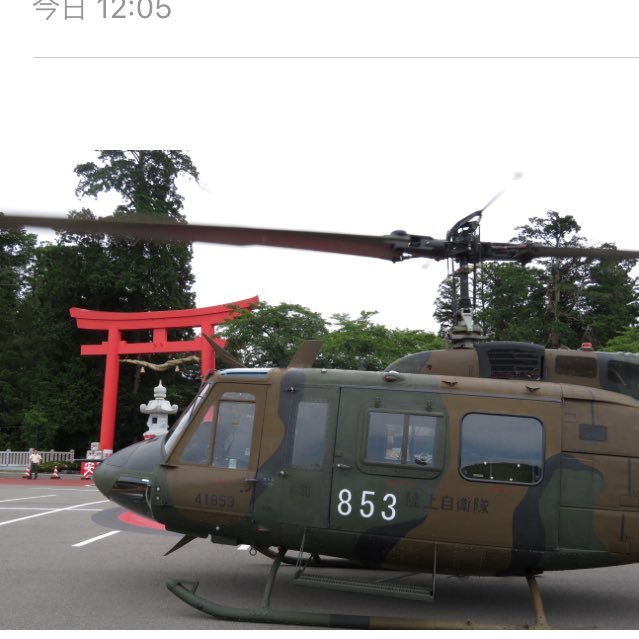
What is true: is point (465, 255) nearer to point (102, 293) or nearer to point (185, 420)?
point (185, 420)

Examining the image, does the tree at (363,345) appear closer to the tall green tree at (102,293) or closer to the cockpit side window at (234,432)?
the tall green tree at (102,293)

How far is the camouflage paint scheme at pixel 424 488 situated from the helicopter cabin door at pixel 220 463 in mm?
14

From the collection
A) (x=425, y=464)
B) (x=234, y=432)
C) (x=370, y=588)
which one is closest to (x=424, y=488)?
(x=425, y=464)

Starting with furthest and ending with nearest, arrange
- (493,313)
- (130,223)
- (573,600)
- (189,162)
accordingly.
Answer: (189,162), (493,313), (573,600), (130,223)

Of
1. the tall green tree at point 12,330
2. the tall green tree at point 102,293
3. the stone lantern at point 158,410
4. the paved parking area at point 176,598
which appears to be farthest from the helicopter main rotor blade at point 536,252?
the tall green tree at point 12,330

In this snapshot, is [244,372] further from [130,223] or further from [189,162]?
[189,162]

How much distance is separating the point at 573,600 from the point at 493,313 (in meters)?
30.6

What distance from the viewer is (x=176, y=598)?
6.77m

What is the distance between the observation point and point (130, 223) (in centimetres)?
512

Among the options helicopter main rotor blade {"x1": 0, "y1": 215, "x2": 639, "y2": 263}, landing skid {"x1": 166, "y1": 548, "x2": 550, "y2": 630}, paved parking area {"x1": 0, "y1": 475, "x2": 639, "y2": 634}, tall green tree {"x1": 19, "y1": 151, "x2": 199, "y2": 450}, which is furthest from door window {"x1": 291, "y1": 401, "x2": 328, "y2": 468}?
tall green tree {"x1": 19, "y1": 151, "x2": 199, "y2": 450}

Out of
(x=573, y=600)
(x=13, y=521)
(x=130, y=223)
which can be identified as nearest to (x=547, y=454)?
(x=573, y=600)

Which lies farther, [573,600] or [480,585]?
[480,585]

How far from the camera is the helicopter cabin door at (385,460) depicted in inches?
248

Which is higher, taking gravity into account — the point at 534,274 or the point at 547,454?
the point at 534,274
